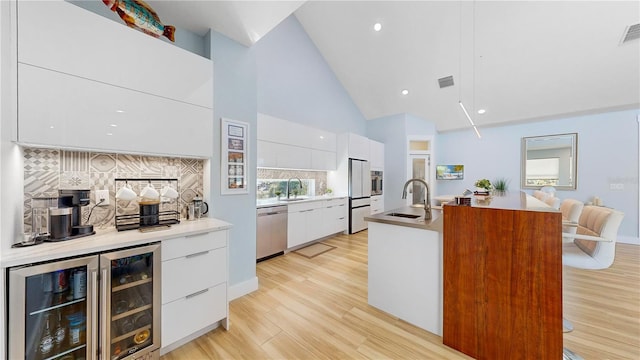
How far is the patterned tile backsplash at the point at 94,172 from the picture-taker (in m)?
1.55

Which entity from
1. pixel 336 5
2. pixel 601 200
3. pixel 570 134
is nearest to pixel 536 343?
pixel 336 5

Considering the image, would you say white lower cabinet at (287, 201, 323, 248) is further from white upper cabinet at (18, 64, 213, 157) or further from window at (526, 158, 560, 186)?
window at (526, 158, 560, 186)

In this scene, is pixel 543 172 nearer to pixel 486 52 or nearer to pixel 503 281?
pixel 486 52

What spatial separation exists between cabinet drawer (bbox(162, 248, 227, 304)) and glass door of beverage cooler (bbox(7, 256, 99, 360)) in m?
0.36

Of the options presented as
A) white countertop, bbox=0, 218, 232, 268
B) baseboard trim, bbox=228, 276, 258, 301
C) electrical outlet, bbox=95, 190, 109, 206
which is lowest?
baseboard trim, bbox=228, 276, 258, 301

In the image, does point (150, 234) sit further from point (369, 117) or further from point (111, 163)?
point (369, 117)

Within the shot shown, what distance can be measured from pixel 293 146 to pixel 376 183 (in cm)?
274

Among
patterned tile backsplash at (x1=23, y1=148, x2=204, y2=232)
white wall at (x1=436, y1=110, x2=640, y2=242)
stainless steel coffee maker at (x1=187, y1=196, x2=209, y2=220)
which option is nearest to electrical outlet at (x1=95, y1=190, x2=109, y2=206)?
patterned tile backsplash at (x1=23, y1=148, x2=204, y2=232)

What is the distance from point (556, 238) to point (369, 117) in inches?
223

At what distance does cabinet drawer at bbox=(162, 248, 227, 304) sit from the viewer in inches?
61.9

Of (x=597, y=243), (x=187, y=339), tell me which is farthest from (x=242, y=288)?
(x=597, y=243)

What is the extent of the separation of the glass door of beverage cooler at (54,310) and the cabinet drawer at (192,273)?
0.36 metres

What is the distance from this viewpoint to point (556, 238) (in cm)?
→ 133

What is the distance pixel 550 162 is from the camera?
5.29 m
